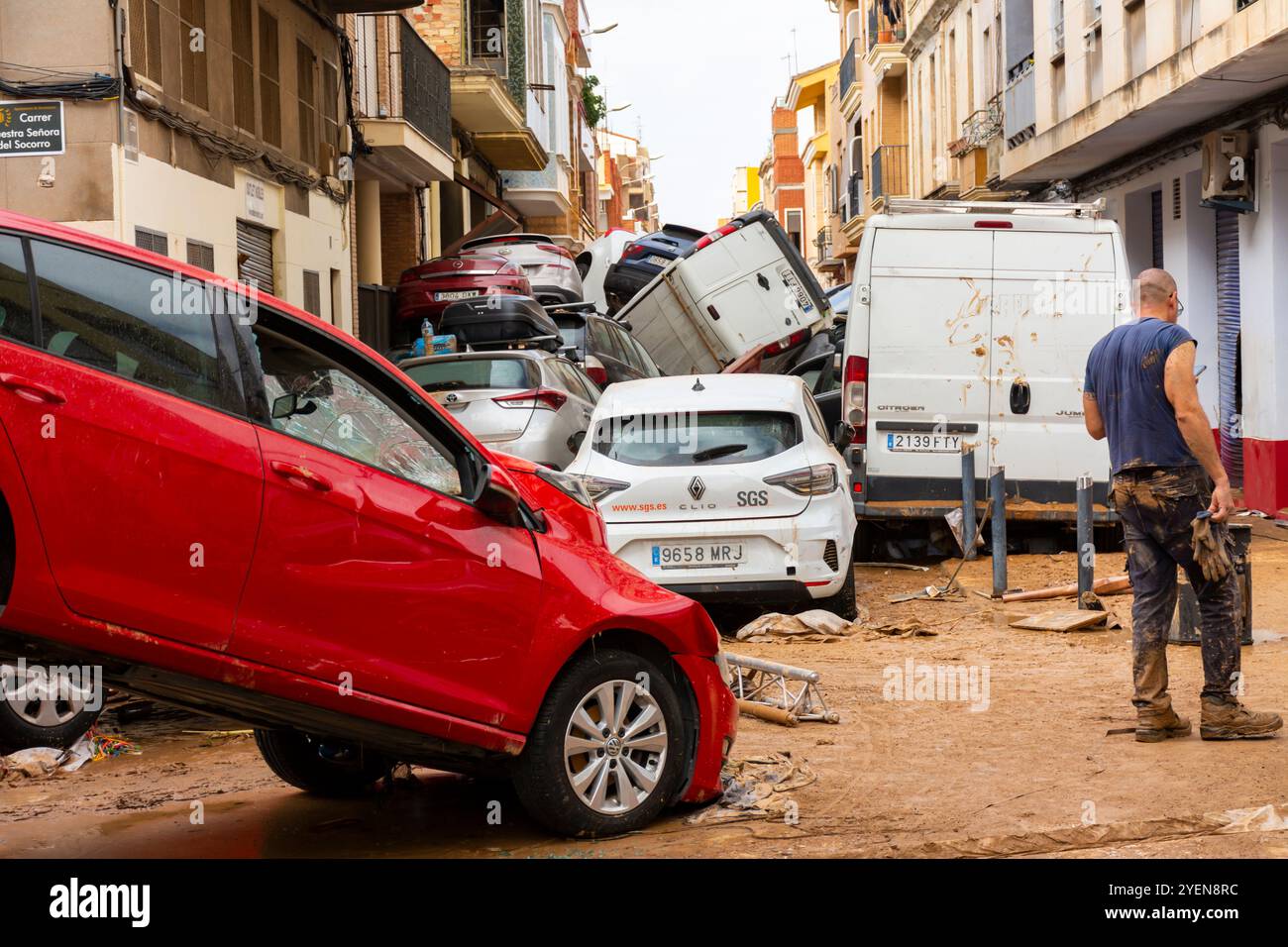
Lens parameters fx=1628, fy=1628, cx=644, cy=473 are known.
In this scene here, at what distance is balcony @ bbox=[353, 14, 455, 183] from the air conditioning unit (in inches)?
422

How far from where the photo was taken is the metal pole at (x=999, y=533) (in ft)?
38.4

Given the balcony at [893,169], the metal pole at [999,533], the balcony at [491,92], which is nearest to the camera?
the metal pole at [999,533]

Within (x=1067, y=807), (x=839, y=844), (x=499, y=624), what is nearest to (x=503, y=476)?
(x=499, y=624)

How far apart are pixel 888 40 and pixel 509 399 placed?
101 ft

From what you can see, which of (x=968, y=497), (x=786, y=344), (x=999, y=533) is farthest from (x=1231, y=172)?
(x=999, y=533)

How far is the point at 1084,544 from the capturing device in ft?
35.6

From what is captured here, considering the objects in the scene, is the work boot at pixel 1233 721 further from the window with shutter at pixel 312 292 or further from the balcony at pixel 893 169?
the balcony at pixel 893 169

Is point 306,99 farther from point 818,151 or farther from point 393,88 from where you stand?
point 818,151

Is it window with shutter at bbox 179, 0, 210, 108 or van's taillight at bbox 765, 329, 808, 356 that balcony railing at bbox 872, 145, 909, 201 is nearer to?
van's taillight at bbox 765, 329, 808, 356

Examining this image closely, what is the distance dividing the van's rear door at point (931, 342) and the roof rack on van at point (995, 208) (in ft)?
0.66

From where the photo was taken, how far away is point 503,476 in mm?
5316

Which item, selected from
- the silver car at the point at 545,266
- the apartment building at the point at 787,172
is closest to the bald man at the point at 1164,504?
the silver car at the point at 545,266

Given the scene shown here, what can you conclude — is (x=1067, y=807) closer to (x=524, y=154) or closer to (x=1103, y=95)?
(x=1103, y=95)

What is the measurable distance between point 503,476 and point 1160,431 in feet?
9.87
